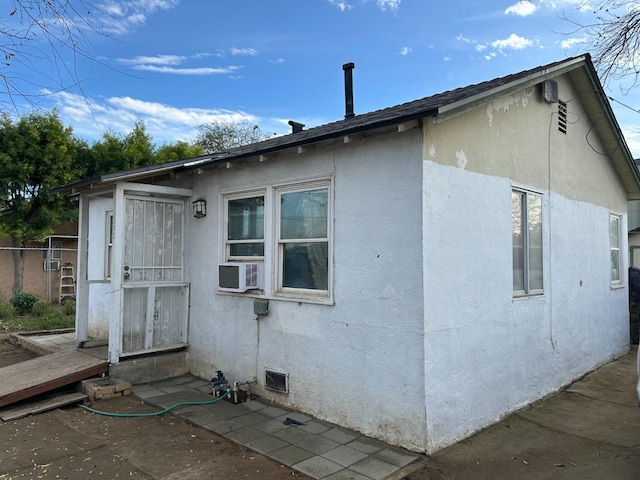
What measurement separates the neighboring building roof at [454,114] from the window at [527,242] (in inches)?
57.4

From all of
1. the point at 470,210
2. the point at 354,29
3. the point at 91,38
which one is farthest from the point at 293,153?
the point at 354,29

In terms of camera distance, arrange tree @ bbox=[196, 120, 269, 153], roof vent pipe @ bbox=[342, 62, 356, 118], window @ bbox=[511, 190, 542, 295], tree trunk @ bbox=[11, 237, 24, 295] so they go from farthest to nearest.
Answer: tree @ bbox=[196, 120, 269, 153], tree trunk @ bbox=[11, 237, 24, 295], roof vent pipe @ bbox=[342, 62, 356, 118], window @ bbox=[511, 190, 542, 295]

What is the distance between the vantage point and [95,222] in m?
8.98

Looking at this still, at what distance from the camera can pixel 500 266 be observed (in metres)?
5.22

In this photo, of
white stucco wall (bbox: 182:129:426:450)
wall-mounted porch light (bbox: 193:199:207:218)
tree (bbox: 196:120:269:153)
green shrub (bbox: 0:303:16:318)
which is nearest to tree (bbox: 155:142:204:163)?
green shrub (bbox: 0:303:16:318)

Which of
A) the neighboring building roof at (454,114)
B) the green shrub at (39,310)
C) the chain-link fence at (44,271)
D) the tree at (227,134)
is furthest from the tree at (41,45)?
the tree at (227,134)

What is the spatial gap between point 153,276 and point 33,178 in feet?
33.3

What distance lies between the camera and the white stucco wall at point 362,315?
13.9 ft

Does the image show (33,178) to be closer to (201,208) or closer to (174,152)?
(174,152)

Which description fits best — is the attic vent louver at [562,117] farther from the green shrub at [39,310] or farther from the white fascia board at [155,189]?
the green shrub at [39,310]

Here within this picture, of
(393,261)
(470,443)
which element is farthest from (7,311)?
(470,443)

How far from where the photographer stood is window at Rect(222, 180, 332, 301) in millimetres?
5191

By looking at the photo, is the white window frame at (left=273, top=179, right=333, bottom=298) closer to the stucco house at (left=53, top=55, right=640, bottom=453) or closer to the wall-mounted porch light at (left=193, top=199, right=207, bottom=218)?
the stucco house at (left=53, top=55, right=640, bottom=453)

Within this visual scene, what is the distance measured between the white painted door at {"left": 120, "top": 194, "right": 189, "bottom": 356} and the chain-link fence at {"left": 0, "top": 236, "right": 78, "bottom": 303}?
9.91m
